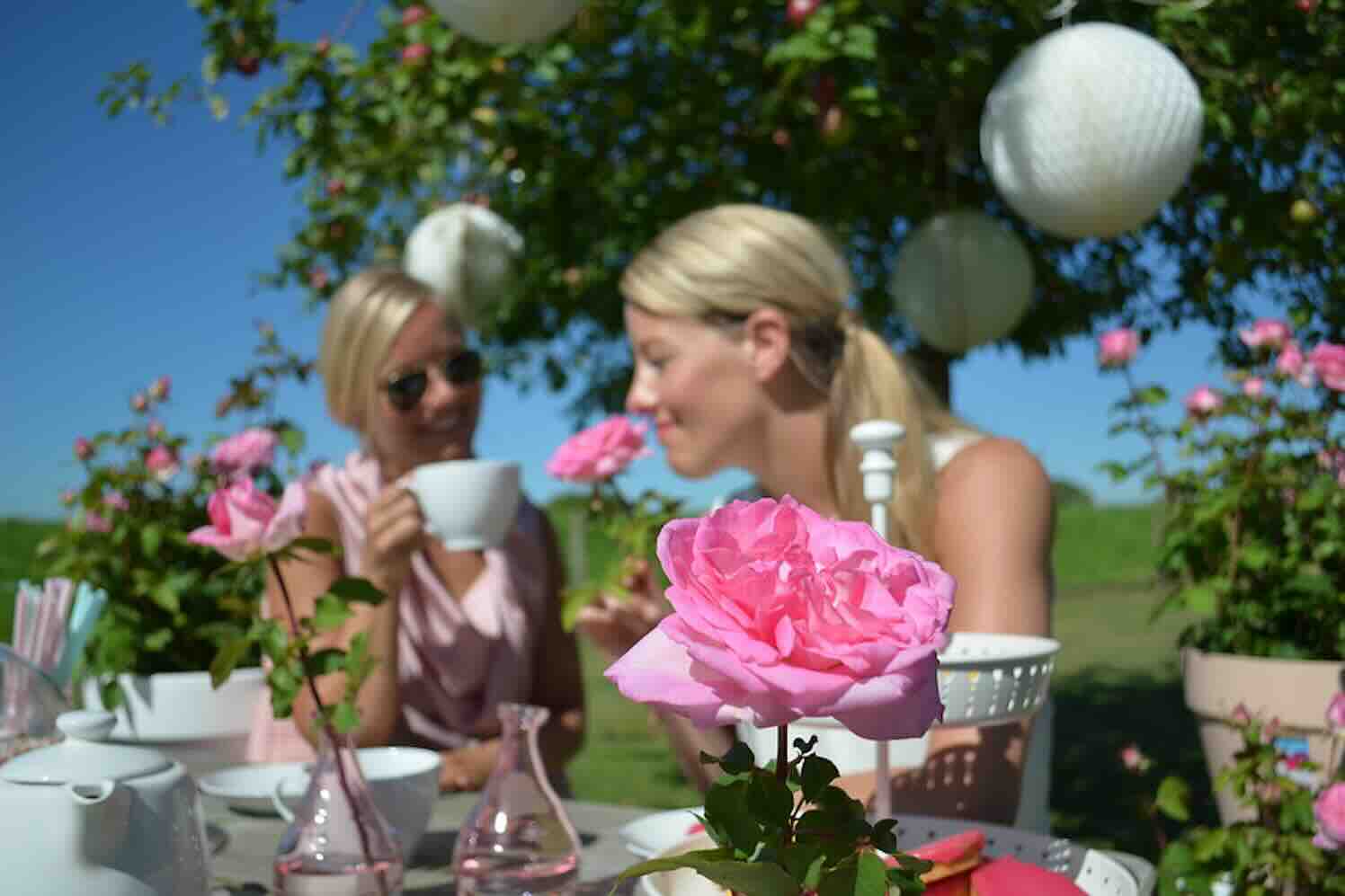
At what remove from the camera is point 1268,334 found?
3275mm

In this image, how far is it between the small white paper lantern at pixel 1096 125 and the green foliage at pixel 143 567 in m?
2.11

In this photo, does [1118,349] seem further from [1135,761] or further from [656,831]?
[656,831]

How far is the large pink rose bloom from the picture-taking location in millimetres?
514

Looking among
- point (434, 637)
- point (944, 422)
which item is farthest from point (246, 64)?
point (944, 422)

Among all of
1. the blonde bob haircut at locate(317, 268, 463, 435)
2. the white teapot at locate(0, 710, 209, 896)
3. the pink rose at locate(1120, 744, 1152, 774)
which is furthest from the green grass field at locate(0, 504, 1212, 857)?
the white teapot at locate(0, 710, 209, 896)

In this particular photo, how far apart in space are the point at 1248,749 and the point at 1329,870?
19 centimetres

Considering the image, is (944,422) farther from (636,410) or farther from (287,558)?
(287,558)

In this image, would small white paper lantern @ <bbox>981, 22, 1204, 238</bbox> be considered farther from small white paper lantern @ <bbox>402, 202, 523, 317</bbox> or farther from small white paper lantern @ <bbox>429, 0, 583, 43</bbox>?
small white paper lantern @ <bbox>402, 202, 523, 317</bbox>

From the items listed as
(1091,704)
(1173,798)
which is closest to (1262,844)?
(1173,798)

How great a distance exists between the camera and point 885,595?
534 millimetres

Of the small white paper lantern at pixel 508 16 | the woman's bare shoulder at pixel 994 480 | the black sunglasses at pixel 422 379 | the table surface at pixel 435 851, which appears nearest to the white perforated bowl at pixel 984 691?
the table surface at pixel 435 851

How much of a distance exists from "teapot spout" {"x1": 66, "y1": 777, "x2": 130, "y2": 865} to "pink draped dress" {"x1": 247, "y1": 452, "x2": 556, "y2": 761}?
5.19 ft

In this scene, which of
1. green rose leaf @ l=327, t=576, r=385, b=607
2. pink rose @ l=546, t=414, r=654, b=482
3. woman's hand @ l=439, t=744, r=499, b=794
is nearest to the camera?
green rose leaf @ l=327, t=576, r=385, b=607

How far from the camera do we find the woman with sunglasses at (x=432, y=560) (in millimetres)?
2553
